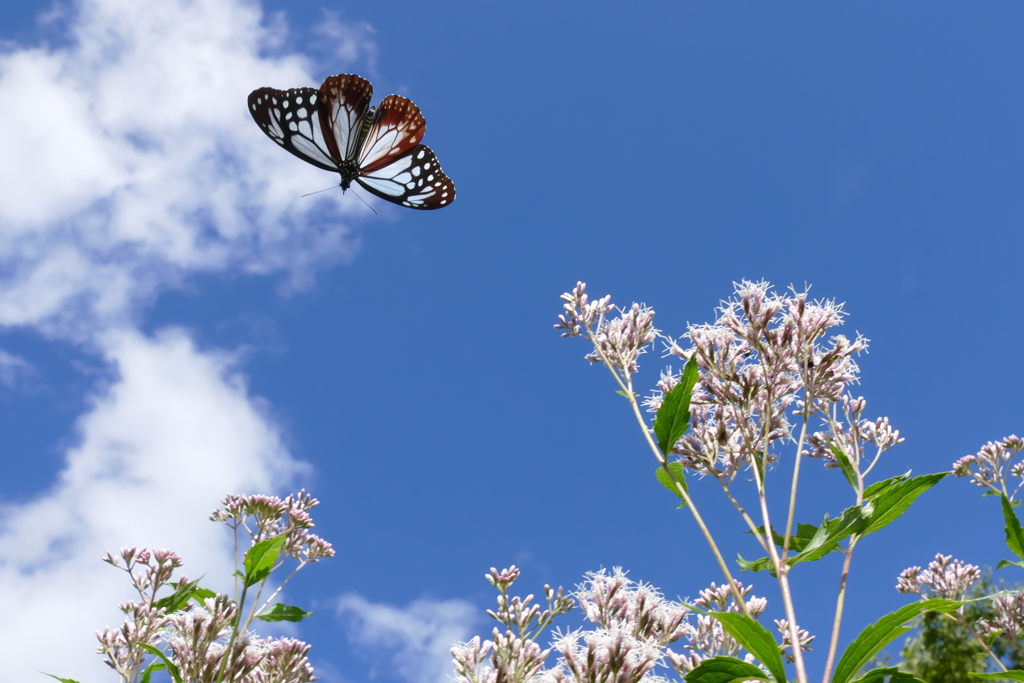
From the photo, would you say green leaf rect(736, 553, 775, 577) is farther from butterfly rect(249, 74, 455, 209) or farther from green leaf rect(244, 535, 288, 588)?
butterfly rect(249, 74, 455, 209)

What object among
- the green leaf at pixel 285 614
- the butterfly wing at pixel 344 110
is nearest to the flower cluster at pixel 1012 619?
the green leaf at pixel 285 614

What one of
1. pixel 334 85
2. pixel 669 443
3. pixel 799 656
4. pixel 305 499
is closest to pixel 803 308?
pixel 669 443

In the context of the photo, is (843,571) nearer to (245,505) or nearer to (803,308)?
(803,308)

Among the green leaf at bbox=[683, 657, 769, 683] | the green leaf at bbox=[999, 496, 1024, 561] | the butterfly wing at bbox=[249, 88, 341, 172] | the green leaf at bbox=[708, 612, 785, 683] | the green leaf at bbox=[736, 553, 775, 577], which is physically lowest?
the green leaf at bbox=[683, 657, 769, 683]

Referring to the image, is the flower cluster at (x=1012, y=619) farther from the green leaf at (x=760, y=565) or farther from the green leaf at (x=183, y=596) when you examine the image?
the green leaf at (x=183, y=596)

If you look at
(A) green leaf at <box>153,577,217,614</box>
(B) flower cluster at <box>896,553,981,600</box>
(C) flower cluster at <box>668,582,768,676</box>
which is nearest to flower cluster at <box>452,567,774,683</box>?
(C) flower cluster at <box>668,582,768,676</box>

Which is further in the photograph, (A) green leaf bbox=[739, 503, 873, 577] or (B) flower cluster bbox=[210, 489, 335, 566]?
(B) flower cluster bbox=[210, 489, 335, 566]

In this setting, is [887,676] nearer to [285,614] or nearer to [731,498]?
[731,498]
